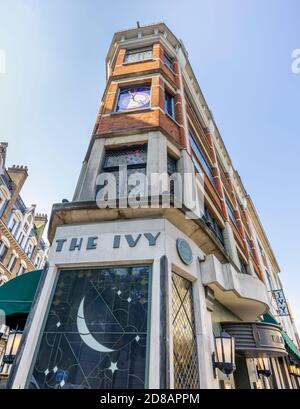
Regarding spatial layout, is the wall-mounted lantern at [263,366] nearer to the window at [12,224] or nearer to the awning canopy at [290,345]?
the awning canopy at [290,345]

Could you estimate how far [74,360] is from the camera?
412 centimetres

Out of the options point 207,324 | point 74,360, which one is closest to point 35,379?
point 74,360

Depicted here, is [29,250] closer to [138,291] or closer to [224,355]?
[138,291]

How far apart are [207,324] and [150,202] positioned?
3.20 m

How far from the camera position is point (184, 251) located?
5.60 meters

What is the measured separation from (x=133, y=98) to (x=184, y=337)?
9.17 m

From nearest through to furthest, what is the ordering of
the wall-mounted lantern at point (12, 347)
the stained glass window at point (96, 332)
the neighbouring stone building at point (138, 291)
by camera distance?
the stained glass window at point (96, 332) < the neighbouring stone building at point (138, 291) < the wall-mounted lantern at point (12, 347)

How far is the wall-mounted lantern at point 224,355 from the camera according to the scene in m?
4.95

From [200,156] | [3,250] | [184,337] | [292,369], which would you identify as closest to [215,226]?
[200,156]

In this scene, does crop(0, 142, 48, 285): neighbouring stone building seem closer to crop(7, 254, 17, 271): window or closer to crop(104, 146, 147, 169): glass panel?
crop(7, 254, 17, 271): window

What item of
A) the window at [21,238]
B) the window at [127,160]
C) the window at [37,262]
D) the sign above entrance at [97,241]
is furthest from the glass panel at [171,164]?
the window at [37,262]

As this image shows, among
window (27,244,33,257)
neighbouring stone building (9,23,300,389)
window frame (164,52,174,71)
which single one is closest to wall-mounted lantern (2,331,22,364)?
neighbouring stone building (9,23,300,389)
